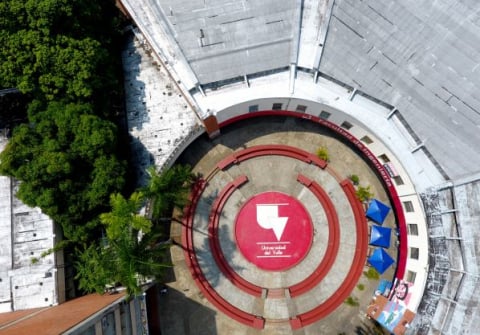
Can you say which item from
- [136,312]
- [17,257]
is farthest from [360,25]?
[17,257]

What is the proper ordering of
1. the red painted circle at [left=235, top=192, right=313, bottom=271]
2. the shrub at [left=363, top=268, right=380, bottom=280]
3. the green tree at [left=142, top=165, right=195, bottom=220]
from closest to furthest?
the green tree at [left=142, top=165, right=195, bottom=220]
the shrub at [left=363, top=268, right=380, bottom=280]
the red painted circle at [left=235, top=192, right=313, bottom=271]

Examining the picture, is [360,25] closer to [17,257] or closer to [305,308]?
[305,308]

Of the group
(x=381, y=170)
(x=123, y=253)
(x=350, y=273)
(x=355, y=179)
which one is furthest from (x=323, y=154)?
(x=123, y=253)

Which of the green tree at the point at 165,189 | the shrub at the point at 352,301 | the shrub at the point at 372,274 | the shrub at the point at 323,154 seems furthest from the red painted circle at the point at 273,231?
the green tree at the point at 165,189

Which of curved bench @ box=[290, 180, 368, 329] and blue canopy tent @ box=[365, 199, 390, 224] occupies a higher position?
blue canopy tent @ box=[365, 199, 390, 224]

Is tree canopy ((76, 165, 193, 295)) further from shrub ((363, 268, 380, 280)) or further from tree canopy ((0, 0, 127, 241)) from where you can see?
shrub ((363, 268, 380, 280))

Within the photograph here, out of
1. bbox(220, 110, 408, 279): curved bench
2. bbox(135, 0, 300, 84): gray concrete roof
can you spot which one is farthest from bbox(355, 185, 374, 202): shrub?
bbox(135, 0, 300, 84): gray concrete roof

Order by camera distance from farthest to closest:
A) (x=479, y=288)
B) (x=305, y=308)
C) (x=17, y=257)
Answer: (x=305, y=308)
(x=17, y=257)
(x=479, y=288)
